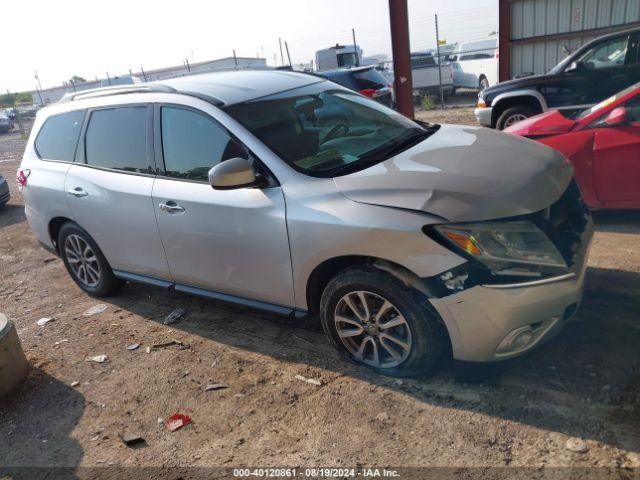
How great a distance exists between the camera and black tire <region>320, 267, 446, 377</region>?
114 inches

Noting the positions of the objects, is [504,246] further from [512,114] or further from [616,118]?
[512,114]

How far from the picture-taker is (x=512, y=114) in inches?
339

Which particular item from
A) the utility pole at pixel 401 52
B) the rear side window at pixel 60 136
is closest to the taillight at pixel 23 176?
the rear side window at pixel 60 136

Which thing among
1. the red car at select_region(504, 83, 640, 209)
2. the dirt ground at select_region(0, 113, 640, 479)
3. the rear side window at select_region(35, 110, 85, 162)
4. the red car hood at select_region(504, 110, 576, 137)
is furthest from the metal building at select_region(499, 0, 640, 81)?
the rear side window at select_region(35, 110, 85, 162)

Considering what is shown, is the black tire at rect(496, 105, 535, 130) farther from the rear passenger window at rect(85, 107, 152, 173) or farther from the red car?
the rear passenger window at rect(85, 107, 152, 173)

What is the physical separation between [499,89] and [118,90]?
648cm

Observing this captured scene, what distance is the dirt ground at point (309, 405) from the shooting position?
2.62m

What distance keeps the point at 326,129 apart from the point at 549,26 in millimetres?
10088

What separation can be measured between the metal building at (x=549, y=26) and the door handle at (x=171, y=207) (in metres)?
10.6

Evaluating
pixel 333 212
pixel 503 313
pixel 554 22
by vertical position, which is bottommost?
pixel 503 313

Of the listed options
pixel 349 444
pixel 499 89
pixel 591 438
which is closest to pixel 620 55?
pixel 499 89

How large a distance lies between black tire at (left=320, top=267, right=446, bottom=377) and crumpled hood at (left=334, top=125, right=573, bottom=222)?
17.2 inches

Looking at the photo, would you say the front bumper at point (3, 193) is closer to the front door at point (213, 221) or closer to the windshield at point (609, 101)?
the front door at point (213, 221)

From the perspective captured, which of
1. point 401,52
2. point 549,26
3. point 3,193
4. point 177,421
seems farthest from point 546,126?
point 3,193
